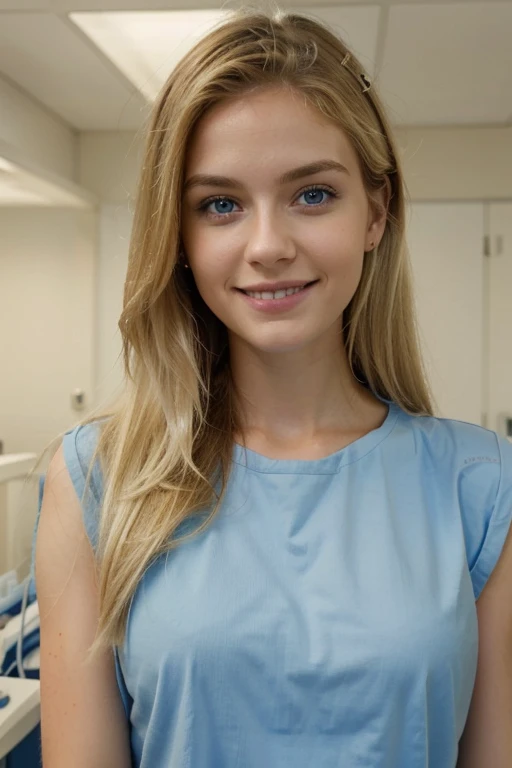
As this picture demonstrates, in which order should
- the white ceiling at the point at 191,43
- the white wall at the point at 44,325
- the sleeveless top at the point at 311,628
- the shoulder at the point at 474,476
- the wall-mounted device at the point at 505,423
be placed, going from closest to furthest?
the sleeveless top at the point at 311,628 → the shoulder at the point at 474,476 → the white ceiling at the point at 191,43 → the wall-mounted device at the point at 505,423 → the white wall at the point at 44,325

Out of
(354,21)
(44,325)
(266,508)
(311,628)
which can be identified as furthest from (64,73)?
(311,628)

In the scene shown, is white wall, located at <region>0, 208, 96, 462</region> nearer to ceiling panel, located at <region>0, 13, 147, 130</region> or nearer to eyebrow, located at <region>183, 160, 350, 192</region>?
ceiling panel, located at <region>0, 13, 147, 130</region>

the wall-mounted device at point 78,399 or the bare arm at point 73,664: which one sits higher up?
the wall-mounted device at point 78,399

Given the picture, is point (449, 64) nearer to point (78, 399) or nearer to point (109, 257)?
point (109, 257)

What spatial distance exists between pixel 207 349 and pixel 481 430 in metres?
0.40

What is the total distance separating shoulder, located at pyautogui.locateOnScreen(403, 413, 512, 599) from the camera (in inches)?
34.1

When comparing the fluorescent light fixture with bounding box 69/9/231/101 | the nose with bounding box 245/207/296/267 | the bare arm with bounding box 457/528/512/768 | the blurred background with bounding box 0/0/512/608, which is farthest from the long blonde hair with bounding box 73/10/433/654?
the blurred background with bounding box 0/0/512/608

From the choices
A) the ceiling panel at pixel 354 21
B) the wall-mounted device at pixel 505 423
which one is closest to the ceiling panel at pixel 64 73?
the ceiling panel at pixel 354 21

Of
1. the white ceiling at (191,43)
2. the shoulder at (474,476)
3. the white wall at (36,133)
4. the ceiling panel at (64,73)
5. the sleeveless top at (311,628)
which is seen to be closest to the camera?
the sleeveless top at (311,628)

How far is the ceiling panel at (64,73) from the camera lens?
2184 millimetres

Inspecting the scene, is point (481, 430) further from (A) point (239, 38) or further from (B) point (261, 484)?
(A) point (239, 38)

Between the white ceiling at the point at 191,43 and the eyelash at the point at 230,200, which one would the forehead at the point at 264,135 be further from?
the white ceiling at the point at 191,43

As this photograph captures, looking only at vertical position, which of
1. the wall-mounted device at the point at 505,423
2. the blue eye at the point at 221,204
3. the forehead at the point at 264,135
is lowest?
the wall-mounted device at the point at 505,423

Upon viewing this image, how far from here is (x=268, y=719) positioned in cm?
77
